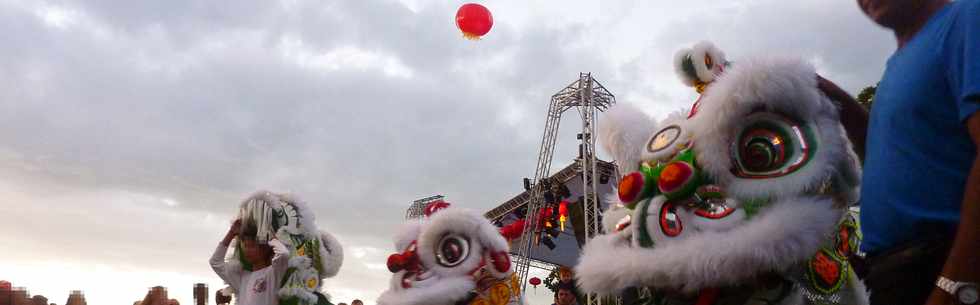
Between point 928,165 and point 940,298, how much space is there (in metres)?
0.24

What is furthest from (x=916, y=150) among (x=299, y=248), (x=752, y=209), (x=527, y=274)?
(x=527, y=274)

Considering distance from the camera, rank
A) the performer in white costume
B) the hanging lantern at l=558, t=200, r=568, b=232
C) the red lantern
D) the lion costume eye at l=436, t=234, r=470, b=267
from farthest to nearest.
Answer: the hanging lantern at l=558, t=200, r=568, b=232, the red lantern, the performer in white costume, the lion costume eye at l=436, t=234, r=470, b=267

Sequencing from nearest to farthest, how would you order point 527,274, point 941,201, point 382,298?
point 941,201 < point 382,298 < point 527,274

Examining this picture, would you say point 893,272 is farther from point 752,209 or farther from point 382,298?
point 382,298

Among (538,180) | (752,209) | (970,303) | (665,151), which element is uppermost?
(538,180)

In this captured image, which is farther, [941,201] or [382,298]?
[382,298]

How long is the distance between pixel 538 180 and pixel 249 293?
8.74 metres

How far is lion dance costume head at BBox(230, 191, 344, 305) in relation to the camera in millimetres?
4504

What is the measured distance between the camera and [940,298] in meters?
1.09

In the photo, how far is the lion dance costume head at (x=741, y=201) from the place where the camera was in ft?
5.81

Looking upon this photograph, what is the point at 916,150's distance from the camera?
124cm

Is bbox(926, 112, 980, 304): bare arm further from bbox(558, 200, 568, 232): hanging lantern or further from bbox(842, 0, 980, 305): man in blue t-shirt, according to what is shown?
bbox(558, 200, 568, 232): hanging lantern

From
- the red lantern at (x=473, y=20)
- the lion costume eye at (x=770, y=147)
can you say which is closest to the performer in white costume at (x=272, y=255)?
the red lantern at (x=473, y=20)

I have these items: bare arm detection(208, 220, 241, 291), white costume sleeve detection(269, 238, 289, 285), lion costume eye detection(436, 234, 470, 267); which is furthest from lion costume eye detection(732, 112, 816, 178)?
bare arm detection(208, 220, 241, 291)
